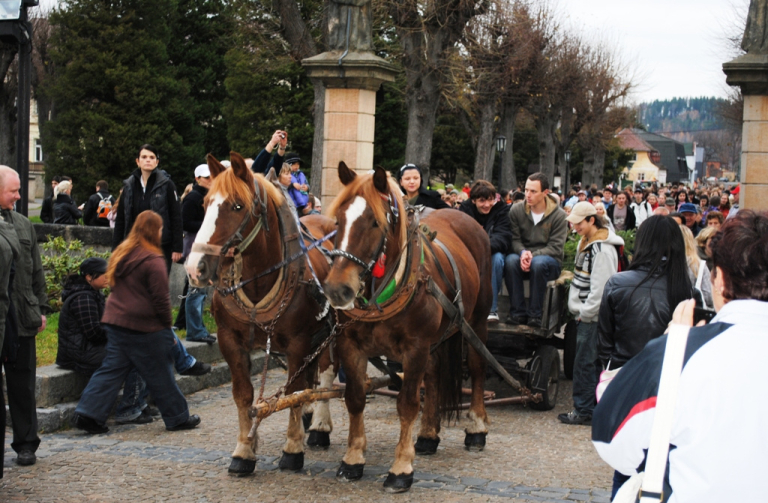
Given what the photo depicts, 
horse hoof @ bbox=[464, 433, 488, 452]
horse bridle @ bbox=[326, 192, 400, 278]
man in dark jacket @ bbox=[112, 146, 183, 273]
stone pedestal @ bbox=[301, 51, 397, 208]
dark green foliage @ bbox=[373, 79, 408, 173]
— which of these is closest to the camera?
horse bridle @ bbox=[326, 192, 400, 278]

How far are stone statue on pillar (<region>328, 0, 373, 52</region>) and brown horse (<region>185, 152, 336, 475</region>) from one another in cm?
654

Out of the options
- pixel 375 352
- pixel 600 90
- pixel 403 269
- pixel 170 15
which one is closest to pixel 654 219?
pixel 403 269

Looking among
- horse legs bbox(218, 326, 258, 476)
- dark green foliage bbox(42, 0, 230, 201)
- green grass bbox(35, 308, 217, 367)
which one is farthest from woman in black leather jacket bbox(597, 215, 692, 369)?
dark green foliage bbox(42, 0, 230, 201)

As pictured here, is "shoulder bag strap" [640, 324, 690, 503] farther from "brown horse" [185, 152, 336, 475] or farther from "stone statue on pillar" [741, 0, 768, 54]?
"stone statue on pillar" [741, 0, 768, 54]

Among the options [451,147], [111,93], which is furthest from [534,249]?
[451,147]

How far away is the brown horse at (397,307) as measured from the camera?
499 cm

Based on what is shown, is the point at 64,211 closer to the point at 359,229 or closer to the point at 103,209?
the point at 103,209

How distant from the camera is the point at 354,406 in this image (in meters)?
5.63

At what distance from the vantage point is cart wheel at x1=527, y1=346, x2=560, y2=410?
7898 millimetres

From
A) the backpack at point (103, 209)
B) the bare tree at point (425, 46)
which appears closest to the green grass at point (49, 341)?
the backpack at point (103, 209)

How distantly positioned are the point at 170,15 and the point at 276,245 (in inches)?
1297

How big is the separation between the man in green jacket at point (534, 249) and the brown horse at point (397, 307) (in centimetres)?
132

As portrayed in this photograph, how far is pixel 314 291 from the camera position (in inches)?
225

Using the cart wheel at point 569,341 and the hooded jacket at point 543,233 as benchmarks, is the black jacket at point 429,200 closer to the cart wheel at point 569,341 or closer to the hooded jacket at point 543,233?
the hooded jacket at point 543,233
